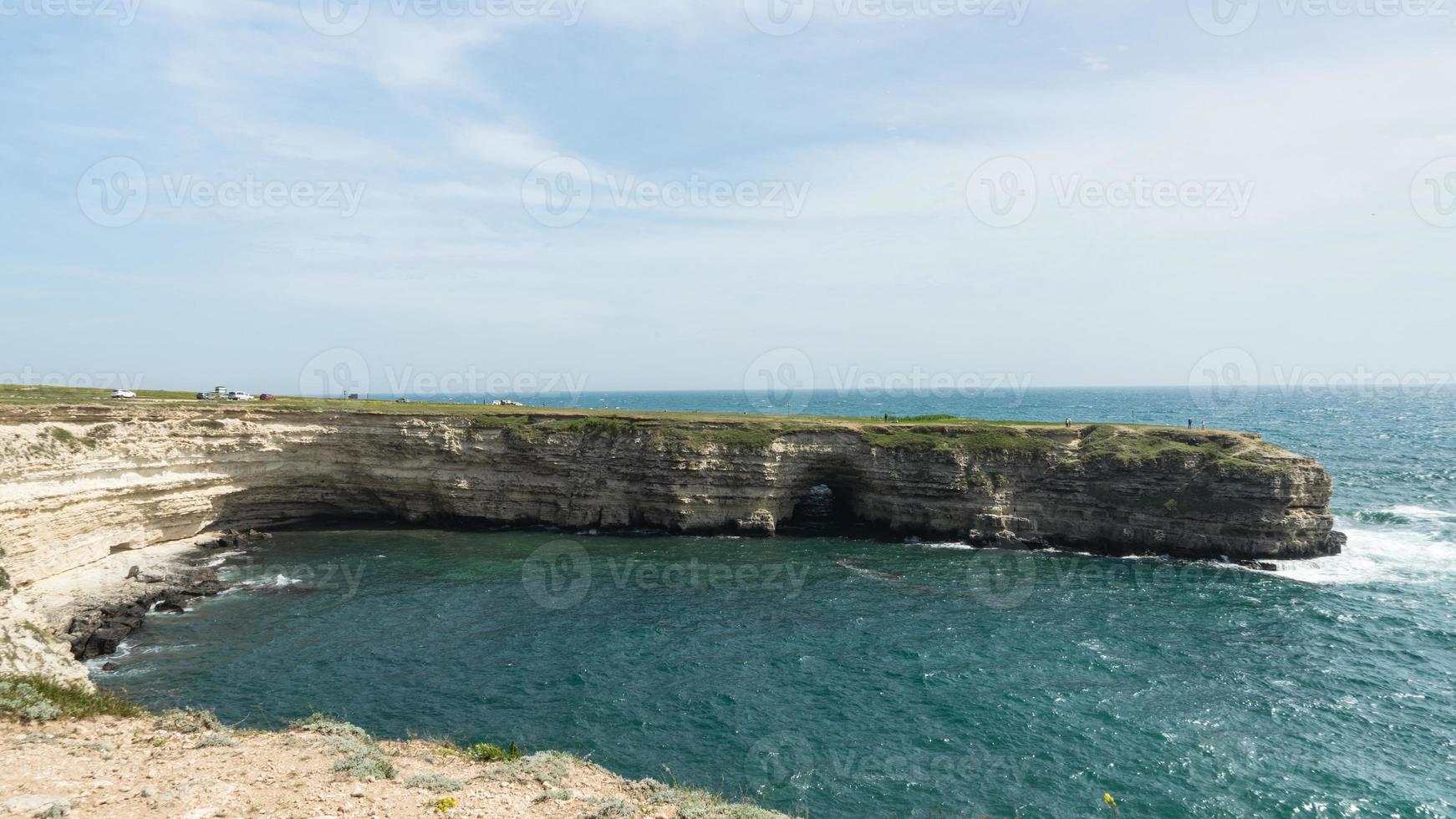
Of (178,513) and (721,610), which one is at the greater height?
(178,513)

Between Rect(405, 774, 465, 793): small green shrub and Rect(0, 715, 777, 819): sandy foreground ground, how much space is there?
0.11 feet

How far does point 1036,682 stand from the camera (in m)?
27.0

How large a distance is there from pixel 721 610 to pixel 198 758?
902 inches

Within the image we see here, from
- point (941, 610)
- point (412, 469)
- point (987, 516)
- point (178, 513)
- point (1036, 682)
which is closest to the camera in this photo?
point (1036, 682)

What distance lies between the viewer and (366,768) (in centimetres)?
1561

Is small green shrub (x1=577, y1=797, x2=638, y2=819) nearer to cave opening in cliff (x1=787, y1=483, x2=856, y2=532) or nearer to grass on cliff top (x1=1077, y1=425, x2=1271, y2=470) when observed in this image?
cave opening in cliff (x1=787, y1=483, x2=856, y2=532)

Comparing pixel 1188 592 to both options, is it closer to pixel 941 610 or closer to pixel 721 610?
pixel 941 610

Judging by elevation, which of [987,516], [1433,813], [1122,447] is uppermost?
[1122,447]

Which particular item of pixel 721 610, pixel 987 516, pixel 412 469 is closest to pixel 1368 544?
pixel 987 516

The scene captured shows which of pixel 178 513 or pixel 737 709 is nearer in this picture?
pixel 737 709

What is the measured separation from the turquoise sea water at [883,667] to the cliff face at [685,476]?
4.09 metres

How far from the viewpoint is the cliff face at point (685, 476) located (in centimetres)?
4338

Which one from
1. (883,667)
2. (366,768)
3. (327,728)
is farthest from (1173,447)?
(327,728)

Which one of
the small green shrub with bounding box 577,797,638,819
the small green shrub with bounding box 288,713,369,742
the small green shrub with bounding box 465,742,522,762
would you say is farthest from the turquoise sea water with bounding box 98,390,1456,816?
the small green shrub with bounding box 577,797,638,819
